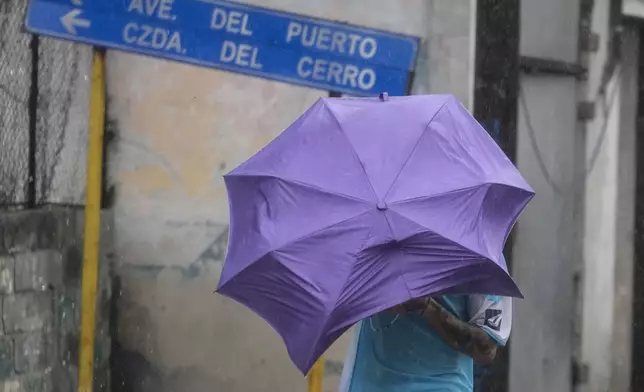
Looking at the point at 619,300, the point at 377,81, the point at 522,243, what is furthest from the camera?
the point at 619,300

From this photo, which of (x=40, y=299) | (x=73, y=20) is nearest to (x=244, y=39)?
(x=73, y=20)

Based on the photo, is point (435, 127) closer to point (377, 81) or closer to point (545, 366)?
point (377, 81)

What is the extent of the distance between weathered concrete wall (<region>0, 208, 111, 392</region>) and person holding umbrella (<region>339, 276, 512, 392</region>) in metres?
2.45

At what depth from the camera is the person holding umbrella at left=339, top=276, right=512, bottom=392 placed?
8.82 feet

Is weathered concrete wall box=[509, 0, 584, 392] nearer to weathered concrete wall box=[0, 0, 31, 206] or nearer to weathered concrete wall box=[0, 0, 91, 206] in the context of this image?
weathered concrete wall box=[0, 0, 91, 206]

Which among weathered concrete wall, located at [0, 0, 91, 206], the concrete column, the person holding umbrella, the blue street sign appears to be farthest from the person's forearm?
the concrete column

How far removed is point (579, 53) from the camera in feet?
20.3

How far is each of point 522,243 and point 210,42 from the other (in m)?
3.04

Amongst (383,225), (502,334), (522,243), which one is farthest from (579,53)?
(383,225)

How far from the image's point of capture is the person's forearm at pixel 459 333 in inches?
104

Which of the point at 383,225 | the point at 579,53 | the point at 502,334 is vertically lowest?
the point at 502,334

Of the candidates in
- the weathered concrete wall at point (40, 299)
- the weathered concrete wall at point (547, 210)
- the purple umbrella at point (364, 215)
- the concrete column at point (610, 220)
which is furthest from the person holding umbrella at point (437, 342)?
the concrete column at point (610, 220)

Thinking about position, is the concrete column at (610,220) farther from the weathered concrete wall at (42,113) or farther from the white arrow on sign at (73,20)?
the white arrow on sign at (73,20)

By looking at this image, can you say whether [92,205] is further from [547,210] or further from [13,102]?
[547,210]
